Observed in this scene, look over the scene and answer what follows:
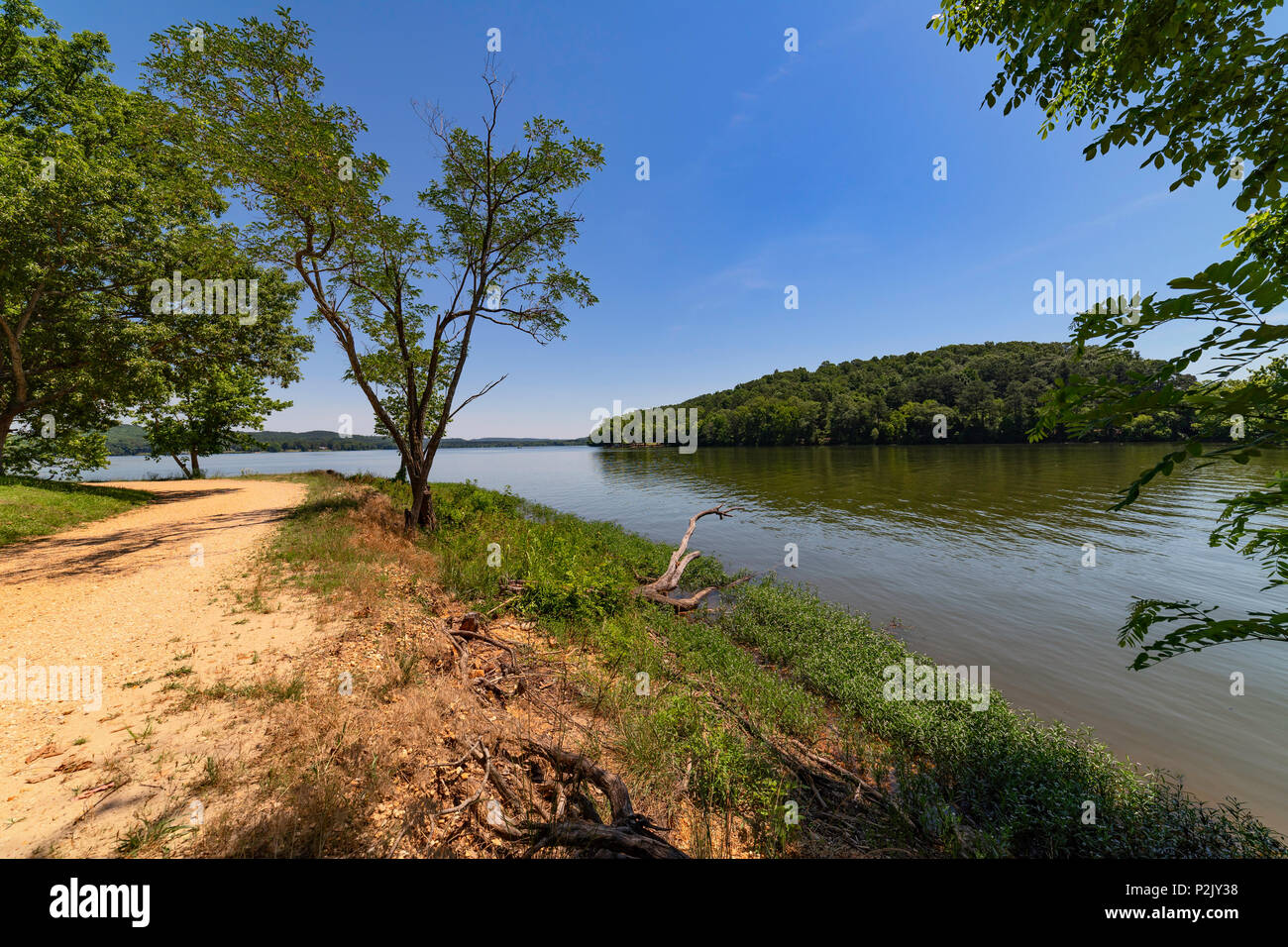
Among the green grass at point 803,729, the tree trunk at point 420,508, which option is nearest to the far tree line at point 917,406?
the tree trunk at point 420,508

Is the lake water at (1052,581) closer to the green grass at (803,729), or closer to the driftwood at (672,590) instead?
the green grass at (803,729)

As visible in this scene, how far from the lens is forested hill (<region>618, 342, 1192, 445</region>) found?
84500mm

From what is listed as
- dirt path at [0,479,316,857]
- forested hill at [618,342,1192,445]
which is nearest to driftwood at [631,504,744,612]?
dirt path at [0,479,316,857]

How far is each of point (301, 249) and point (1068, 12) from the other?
18.2 m

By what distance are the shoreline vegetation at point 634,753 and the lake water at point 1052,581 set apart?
1365mm

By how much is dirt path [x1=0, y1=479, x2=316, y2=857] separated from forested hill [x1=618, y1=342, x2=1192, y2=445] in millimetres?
91584

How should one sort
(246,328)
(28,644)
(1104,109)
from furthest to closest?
1. (246,328)
2. (28,644)
3. (1104,109)

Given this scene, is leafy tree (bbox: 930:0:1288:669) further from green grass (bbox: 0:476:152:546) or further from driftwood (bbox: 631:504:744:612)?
green grass (bbox: 0:476:152:546)

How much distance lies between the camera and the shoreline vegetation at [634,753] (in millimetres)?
4098

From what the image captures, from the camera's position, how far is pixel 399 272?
15.2 meters

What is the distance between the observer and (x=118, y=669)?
6242 mm

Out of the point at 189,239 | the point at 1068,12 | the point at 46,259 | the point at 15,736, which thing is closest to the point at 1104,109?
the point at 1068,12

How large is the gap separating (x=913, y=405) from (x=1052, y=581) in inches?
3607
